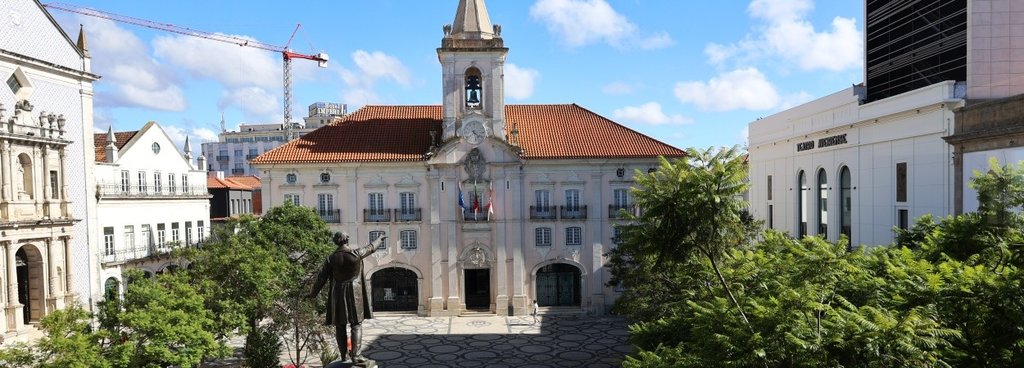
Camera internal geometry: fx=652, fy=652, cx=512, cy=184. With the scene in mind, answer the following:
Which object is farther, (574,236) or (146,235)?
(574,236)

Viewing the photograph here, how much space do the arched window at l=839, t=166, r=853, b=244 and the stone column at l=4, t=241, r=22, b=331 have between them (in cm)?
4244

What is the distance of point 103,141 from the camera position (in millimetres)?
39469

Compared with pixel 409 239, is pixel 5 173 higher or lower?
higher

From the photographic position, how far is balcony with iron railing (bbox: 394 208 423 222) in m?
39.1

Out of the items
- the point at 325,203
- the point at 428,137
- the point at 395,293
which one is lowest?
the point at 395,293

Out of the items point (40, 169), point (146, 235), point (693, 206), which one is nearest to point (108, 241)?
point (146, 235)

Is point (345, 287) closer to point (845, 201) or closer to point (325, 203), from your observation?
point (325, 203)

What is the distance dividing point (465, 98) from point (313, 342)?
1804 cm

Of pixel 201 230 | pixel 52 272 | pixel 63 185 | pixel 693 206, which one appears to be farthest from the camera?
pixel 201 230

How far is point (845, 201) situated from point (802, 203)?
216 inches

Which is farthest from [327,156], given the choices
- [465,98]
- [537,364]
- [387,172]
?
[537,364]

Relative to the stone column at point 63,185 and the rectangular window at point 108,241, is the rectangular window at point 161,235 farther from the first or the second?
the stone column at point 63,185

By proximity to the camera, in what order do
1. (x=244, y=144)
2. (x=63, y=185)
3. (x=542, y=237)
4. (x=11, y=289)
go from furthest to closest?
(x=244, y=144) → (x=542, y=237) → (x=63, y=185) → (x=11, y=289)

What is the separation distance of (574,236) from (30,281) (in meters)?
→ 27.7
